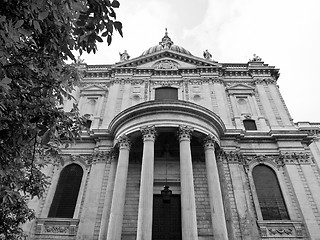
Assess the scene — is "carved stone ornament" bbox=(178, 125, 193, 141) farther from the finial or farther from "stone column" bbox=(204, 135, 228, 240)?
the finial

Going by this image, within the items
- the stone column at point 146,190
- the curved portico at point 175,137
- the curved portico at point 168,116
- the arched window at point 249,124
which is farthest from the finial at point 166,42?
the stone column at point 146,190

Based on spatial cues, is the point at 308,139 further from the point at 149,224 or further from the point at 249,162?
the point at 149,224

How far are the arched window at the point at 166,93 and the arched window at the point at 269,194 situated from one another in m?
8.02

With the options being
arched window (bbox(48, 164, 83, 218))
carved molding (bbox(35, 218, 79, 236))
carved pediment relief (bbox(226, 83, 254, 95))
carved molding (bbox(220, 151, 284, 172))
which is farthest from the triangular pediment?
carved molding (bbox(35, 218, 79, 236))

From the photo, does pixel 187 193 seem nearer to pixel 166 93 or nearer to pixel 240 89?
pixel 166 93

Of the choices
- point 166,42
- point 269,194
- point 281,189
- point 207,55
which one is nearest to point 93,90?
point 207,55

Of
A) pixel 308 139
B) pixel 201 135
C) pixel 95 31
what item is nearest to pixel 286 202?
pixel 308 139

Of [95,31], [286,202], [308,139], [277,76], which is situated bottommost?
[95,31]

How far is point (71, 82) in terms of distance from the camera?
7727mm

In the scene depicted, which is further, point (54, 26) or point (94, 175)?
point (94, 175)

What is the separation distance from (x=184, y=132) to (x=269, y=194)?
20.5ft

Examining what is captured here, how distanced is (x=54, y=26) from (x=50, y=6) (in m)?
1.03

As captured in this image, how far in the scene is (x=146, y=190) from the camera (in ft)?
45.7

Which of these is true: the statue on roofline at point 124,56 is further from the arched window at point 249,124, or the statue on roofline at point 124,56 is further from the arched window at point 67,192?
the arched window at point 249,124
